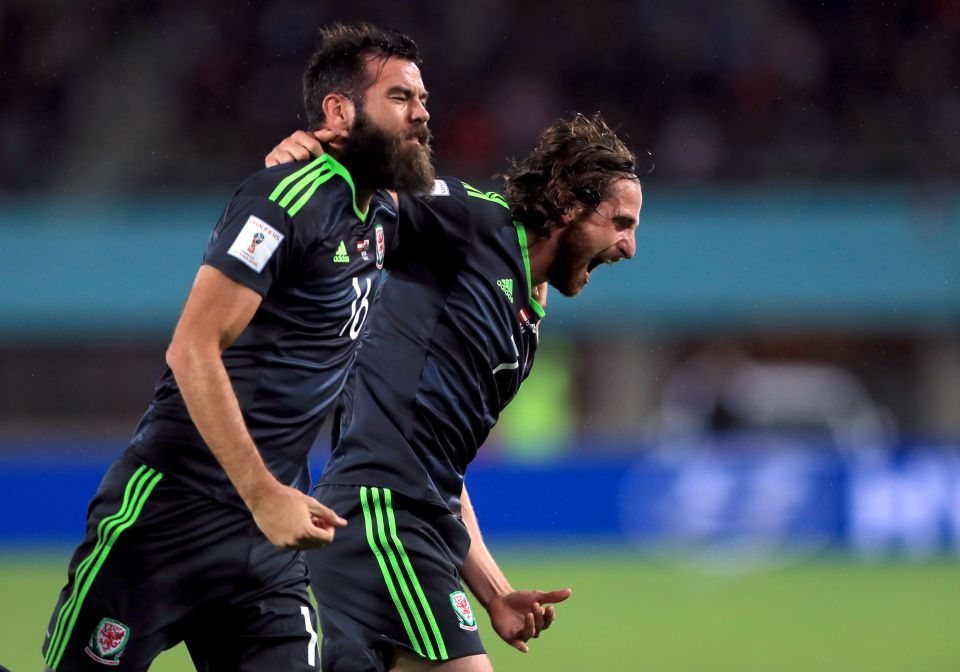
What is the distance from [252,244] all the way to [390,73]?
840 mm

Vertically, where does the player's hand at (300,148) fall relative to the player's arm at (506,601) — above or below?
above

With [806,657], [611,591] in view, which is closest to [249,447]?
[806,657]

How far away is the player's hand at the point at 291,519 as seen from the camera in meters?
3.38

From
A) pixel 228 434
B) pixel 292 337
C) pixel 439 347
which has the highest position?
pixel 439 347

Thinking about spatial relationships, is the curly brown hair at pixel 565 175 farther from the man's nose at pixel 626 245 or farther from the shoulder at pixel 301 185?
the shoulder at pixel 301 185

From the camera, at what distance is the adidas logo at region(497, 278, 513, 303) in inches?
177

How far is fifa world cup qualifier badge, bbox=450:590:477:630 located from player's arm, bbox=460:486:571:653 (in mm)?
219

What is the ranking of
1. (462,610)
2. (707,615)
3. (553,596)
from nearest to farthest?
(462,610), (553,596), (707,615)

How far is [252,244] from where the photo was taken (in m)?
3.57

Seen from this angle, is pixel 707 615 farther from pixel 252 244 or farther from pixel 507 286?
pixel 252 244

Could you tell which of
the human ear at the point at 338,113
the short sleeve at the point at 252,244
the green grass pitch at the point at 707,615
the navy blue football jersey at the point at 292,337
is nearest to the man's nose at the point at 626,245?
the navy blue football jersey at the point at 292,337

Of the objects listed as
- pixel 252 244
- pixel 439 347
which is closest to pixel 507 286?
pixel 439 347

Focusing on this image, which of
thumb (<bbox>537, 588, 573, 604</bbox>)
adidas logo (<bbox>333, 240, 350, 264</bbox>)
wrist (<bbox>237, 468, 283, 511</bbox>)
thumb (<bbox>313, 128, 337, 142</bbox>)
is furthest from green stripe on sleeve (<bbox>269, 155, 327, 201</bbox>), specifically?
thumb (<bbox>537, 588, 573, 604</bbox>)

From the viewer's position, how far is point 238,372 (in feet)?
12.7
